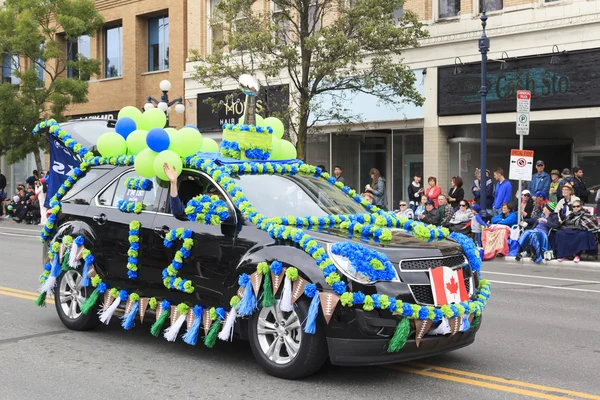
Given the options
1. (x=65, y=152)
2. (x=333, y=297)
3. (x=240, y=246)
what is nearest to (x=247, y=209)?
(x=240, y=246)

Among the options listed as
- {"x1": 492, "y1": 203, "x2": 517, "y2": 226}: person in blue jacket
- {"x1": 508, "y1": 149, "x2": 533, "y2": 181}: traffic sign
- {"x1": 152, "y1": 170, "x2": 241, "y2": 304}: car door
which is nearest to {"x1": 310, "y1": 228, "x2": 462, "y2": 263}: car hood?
{"x1": 152, "y1": 170, "x2": 241, "y2": 304}: car door

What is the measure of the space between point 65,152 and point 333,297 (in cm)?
460

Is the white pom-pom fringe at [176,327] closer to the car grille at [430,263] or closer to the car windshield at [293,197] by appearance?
the car windshield at [293,197]

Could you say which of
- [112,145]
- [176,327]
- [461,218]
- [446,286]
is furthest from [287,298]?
[461,218]

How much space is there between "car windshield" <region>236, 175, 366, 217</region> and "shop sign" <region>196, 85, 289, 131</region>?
1453 centimetres

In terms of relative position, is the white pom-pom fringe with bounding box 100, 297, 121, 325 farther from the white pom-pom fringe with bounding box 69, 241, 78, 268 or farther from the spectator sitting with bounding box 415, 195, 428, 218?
the spectator sitting with bounding box 415, 195, 428, 218

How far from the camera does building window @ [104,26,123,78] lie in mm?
33625

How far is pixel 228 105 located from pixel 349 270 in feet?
74.6

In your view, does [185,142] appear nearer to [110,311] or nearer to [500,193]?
[110,311]

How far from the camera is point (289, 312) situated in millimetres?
5992

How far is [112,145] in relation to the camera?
7.98m

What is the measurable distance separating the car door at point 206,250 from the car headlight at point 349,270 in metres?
1.01

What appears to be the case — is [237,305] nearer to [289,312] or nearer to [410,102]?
[289,312]

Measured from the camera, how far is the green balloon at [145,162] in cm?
723
